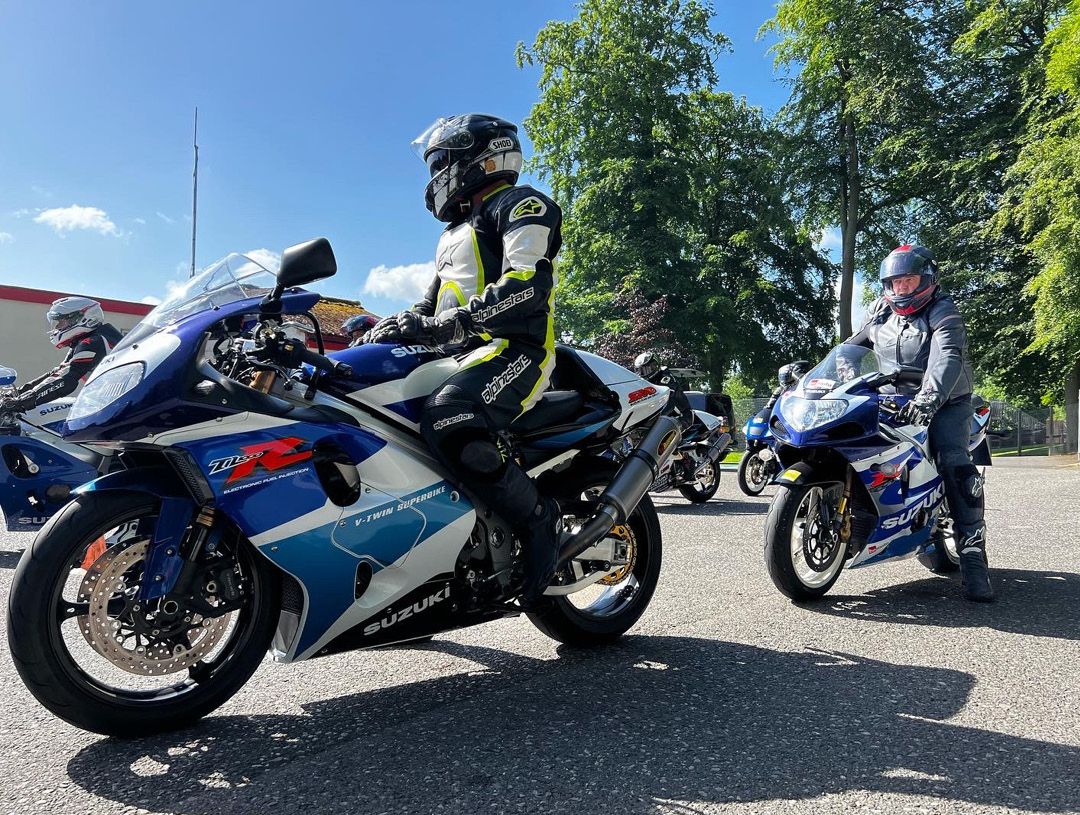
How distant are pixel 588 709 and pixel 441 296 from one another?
5.94ft

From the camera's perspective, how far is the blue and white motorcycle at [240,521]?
248 centimetres

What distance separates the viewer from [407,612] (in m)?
2.94

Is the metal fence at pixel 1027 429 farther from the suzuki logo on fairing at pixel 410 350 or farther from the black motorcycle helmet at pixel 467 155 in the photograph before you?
the suzuki logo on fairing at pixel 410 350

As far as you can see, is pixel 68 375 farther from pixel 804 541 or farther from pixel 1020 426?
pixel 1020 426

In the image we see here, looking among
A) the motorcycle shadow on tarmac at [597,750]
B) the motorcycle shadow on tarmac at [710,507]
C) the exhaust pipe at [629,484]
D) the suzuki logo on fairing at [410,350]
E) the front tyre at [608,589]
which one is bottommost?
the motorcycle shadow on tarmac at [597,750]

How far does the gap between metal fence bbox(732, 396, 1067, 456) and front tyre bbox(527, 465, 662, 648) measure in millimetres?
23150

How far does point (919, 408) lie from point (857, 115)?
2753cm

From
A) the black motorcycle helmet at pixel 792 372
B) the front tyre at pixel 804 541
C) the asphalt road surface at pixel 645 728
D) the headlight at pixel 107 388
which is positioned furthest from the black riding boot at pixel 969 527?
the black motorcycle helmet at pixel 792 372

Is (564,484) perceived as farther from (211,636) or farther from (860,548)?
(860,548)

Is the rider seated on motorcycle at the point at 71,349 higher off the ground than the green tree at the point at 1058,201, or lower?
lower

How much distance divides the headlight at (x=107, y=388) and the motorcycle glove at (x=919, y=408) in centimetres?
381

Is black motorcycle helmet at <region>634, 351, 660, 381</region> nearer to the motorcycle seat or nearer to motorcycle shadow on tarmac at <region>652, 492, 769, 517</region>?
motorcycle shadow on tarmac at <region>652, 492, 769, 517</region>

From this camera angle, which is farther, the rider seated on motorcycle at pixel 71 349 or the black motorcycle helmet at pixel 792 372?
the black motorcycle helmet at pixel 792 372

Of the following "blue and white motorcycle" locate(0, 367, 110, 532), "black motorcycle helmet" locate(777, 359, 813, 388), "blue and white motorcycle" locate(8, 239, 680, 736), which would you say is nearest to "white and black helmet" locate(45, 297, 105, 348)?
"blue and white motorcycle" locate(0, 367, 110, 532)
